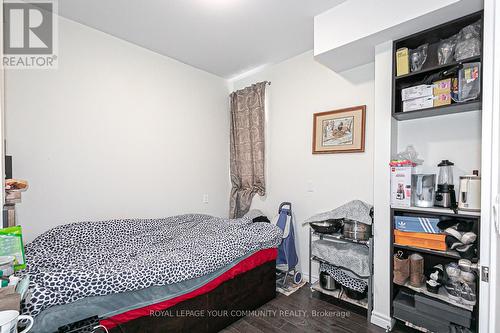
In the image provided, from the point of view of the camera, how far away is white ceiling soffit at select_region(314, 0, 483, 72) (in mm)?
1582

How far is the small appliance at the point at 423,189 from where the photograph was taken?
182 centimetres

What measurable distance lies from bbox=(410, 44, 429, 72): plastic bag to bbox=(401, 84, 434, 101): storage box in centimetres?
15

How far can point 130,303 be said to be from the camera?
143cm

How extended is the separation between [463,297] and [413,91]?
147 cm

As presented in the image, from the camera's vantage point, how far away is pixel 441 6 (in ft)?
5.04

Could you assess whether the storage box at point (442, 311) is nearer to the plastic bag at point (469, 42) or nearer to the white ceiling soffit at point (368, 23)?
the plastic bag at point (469, 42)

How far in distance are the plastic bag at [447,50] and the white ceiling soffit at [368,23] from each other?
15cm

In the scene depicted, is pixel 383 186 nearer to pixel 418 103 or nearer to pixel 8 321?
pixel 418 103

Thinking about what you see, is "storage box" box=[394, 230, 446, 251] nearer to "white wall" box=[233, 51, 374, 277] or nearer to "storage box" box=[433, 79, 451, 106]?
"white wall" box=[233, 51, 374, 277]

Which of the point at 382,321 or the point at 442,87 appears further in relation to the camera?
the point at 382,321

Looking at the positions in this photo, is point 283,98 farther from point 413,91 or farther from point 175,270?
point 175,270

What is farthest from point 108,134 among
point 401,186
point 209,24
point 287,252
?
point 401,186

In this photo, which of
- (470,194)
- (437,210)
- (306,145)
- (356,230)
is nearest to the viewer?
(470,194)

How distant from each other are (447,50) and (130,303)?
2.70 m
